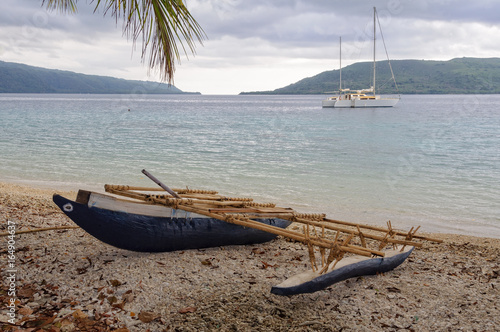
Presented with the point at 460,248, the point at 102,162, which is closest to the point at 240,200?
the point at 460,248

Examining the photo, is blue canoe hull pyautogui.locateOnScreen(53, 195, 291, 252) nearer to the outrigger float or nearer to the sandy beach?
the outrigger float

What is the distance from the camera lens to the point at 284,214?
6.38 m

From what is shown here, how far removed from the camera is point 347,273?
206 inches

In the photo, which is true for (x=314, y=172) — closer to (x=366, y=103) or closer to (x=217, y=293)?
(x=217, y=293)

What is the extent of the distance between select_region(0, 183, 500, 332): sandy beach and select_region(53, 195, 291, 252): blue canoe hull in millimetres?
164

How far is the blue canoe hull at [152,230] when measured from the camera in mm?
5129

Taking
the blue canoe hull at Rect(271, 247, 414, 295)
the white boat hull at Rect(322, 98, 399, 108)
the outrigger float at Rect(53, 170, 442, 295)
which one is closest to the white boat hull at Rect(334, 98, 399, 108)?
the white boat hull at Rect(322, 98, 399, 108)

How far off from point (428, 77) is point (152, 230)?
199692mm

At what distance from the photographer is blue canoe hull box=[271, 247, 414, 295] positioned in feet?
15.1

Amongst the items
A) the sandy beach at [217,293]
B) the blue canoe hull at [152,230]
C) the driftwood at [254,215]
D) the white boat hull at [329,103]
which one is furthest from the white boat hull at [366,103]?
the blue canoe hull at [152,230]

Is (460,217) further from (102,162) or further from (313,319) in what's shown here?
(102,162)

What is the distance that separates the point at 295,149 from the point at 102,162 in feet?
38.7

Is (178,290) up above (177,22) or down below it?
below

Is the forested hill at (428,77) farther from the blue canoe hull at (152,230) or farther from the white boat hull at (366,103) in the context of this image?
the blue canoe hull at (152,230)
